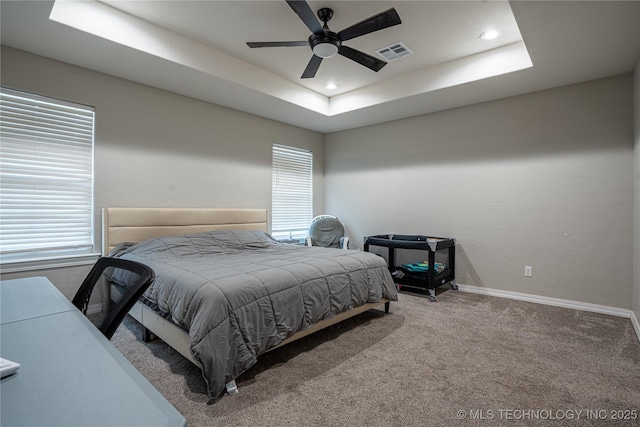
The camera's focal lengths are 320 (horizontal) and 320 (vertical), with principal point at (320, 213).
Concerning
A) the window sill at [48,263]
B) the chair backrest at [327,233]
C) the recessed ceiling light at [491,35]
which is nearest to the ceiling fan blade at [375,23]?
the recessed ceiling light at [491,35]

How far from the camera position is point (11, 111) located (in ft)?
9.30

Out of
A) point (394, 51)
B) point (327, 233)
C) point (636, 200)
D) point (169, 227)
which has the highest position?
point (394, 51)

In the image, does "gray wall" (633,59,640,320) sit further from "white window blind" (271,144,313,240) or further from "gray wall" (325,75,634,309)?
"white window blind" (271,144,313,240)

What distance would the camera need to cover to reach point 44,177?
118 inches

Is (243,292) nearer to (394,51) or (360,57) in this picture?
(360,57)

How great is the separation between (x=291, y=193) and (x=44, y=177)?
3135mm

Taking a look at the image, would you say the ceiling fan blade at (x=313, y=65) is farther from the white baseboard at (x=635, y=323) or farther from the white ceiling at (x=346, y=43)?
the white baseboard at (x=635, y=323)

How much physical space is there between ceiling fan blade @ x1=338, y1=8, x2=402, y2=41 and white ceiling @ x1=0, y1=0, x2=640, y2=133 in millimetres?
380

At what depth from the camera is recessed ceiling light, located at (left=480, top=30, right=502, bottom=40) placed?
2961 mm

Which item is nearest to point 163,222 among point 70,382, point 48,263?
point 48,263

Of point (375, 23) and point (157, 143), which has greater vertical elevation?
point (375, 23)

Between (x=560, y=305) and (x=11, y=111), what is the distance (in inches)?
227

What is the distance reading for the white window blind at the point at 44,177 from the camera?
9.24 ft

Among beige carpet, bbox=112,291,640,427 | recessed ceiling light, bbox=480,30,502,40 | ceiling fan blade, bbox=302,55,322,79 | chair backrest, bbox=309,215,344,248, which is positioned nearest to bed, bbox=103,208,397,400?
beige carpet, bbox=112,291,640,427
